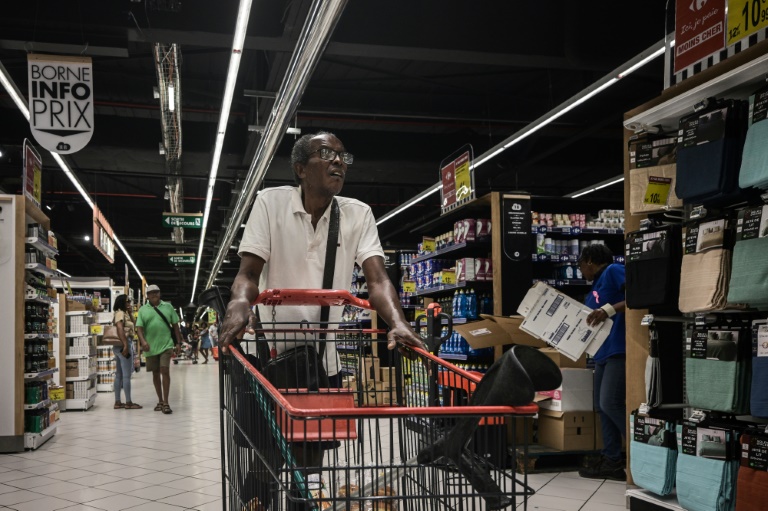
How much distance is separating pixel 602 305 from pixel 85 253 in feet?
A: 97.4

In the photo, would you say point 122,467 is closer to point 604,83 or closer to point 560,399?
point 560,399

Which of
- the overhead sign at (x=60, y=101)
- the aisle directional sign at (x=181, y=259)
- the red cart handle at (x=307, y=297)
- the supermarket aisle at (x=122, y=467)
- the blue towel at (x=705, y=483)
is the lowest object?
the supermarket aisle at (x=122, y=467)

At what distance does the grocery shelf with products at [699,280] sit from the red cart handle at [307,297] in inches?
71.6

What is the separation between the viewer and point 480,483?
154cm

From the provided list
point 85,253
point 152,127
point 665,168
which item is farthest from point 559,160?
point 85,253

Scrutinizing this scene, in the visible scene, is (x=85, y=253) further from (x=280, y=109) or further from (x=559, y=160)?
(x=280, y=109)

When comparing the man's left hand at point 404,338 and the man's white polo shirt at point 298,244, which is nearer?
the man's left hand at point 404,338

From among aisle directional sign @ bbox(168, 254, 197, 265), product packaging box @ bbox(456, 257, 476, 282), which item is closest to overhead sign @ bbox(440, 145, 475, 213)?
product packaging box @ bbox(456, 257, 476, 282)

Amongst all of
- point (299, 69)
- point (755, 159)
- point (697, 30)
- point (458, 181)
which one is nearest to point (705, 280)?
point (755, 159)

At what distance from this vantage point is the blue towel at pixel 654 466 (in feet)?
12.6

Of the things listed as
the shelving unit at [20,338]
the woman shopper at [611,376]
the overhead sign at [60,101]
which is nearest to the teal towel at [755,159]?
the woman shopper at [611,376]

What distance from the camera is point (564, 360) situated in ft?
18.8

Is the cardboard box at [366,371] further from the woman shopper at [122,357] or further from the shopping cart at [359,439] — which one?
the woman shopper at [122,357]

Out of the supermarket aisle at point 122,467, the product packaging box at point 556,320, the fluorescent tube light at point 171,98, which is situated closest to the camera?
the supermarket aisle at point 122,467
